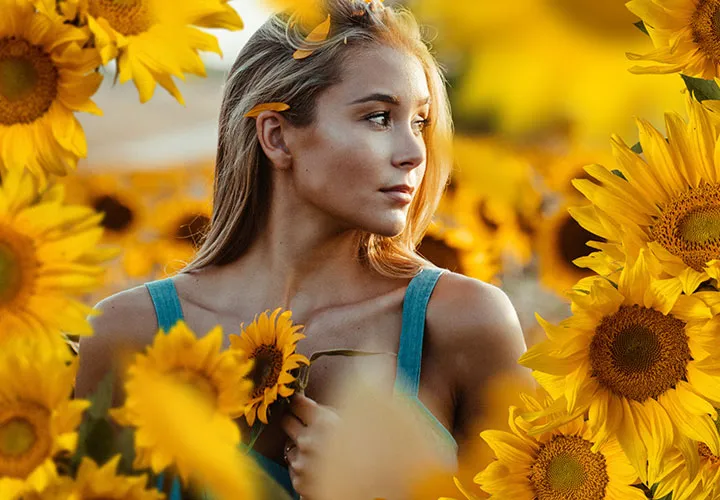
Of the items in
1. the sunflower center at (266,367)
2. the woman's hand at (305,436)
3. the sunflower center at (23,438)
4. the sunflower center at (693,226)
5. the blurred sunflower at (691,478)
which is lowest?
the woman's hand at (305,436)

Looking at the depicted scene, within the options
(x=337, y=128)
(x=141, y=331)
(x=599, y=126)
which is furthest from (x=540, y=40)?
(x=141, y=331)

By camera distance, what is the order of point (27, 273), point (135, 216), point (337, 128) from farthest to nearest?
point (135, 216) → point (337, 128) → point (27, 273)

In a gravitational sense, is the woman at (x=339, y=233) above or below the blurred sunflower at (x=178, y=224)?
above

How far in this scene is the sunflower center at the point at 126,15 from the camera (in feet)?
1.14

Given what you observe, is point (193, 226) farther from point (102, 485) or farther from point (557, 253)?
point (102, 485)

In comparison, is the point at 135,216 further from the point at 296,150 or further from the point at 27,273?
the point at 27,273

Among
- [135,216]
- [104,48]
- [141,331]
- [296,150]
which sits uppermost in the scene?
[104,48]

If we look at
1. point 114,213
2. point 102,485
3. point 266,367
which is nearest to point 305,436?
point 266,367

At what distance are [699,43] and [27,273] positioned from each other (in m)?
0.27

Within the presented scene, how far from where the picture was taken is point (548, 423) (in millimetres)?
389

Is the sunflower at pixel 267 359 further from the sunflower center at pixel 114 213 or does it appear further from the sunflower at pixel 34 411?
the sunflower center at pixel 114 213

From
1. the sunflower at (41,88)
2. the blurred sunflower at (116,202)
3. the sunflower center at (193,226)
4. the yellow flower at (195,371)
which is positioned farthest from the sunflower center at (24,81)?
the blurred sunflower at (116,202)

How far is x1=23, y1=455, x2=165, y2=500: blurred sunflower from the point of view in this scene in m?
0.32

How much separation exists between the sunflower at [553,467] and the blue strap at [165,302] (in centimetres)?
27
